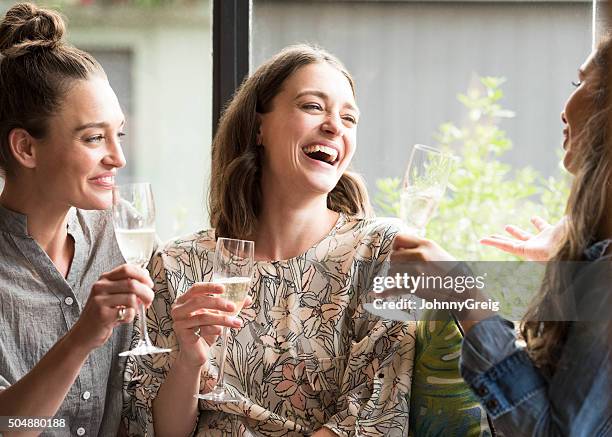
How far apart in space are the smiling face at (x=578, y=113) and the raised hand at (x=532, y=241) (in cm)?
15

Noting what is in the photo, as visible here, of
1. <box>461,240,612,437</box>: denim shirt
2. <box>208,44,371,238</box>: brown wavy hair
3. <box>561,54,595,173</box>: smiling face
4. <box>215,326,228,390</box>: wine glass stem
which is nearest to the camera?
<box>461,240,612,437</box>: denim shirt

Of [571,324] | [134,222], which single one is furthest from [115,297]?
[571,324]

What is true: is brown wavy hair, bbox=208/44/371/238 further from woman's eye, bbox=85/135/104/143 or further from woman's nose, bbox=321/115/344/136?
woman's eye, bbox=85/135/104/143

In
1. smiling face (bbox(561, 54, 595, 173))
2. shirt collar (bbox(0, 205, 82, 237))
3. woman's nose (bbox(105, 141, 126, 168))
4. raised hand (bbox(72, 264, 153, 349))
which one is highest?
smiling face (bbox(561, 54, 595, 173))

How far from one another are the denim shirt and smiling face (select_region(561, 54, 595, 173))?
290 mm

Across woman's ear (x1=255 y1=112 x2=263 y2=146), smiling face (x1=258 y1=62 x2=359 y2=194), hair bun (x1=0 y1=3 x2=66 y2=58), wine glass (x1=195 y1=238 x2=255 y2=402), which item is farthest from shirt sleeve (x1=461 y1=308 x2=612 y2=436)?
hair bun (x1=0 y1=3 x2=66 y2=58)

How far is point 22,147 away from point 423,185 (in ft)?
2.42

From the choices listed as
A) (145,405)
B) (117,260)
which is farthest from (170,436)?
(117,260)

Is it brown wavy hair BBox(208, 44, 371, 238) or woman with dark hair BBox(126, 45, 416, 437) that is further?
brown wavy hair BBox(208, 44, 371, 238)

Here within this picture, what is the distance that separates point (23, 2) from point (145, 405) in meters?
0.82

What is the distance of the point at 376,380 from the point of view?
1.52m

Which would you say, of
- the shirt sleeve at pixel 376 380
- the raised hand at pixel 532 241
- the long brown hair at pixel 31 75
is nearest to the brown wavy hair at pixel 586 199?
the raised hand at pixel 532 241

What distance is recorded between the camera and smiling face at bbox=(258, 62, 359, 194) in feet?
5.40

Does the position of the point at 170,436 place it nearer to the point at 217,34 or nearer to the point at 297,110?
the point at 297,110
